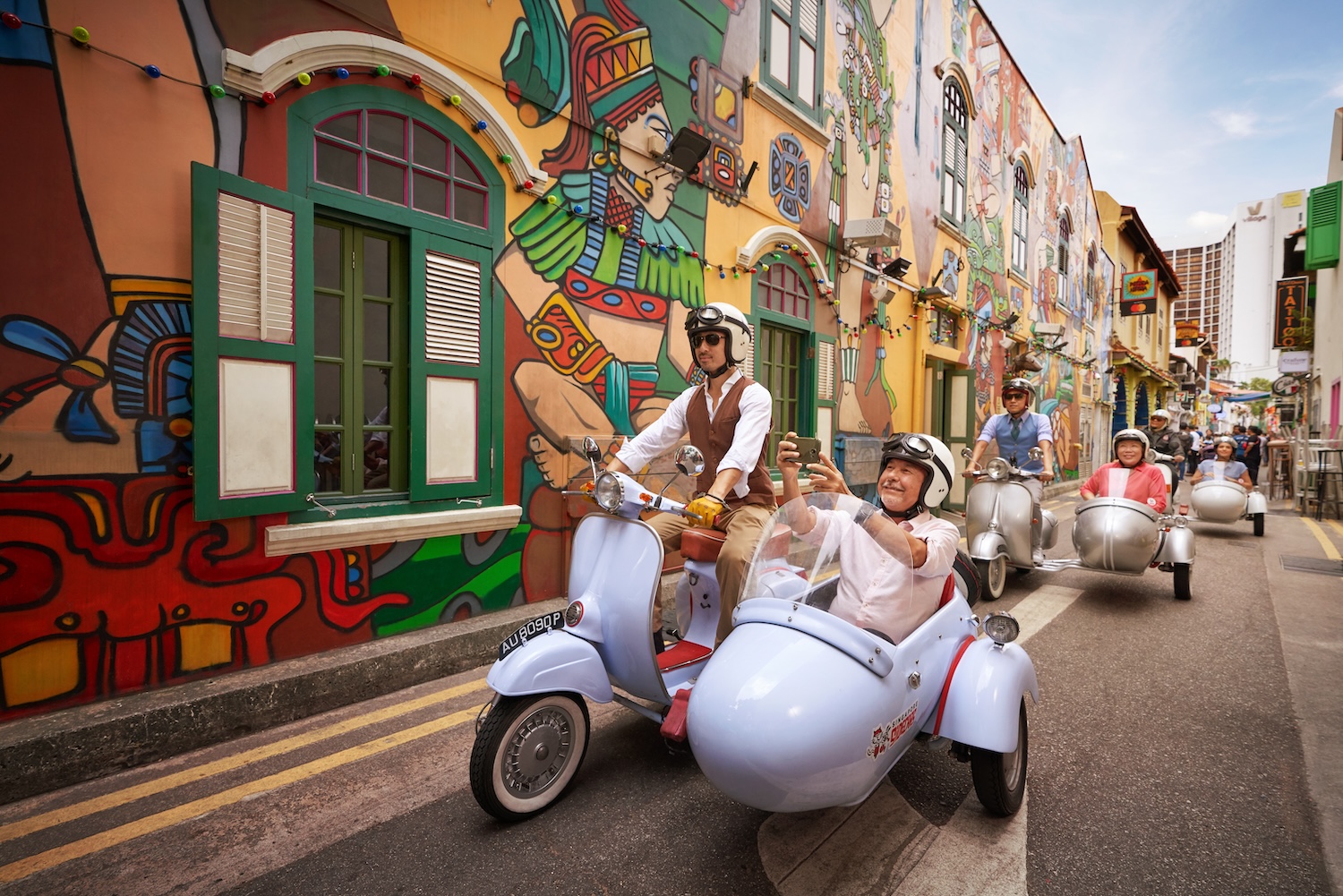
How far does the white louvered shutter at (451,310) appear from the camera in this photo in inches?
172

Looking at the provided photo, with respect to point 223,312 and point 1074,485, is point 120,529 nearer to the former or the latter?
point 223,312

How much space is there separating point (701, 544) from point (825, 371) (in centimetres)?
578

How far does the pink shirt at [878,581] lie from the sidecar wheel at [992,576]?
3.62 metres

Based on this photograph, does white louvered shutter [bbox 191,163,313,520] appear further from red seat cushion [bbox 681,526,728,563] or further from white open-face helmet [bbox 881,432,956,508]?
white open-face helmet [bbox 881,432,956,508]

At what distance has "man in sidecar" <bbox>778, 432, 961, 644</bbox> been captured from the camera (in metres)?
2.37

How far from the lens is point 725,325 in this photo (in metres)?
3.38

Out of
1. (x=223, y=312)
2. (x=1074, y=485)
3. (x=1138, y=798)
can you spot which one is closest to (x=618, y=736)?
(x=1138, y=798)

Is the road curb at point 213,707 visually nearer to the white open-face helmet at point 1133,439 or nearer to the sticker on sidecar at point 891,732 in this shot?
the sticker on sidecar at point 891,732

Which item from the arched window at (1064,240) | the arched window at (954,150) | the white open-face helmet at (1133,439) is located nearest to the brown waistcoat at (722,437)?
the white open-face helmet at (1133,439)

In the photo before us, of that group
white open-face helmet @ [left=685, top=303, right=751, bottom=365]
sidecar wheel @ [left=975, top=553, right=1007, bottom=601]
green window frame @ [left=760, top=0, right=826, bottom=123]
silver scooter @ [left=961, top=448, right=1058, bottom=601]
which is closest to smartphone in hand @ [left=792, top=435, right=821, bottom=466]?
white open-face helmet @ [left=685, top=303, right=751, bottom=365]

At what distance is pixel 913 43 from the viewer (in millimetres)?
10453

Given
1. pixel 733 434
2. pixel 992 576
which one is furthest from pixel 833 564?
pixel 992 576

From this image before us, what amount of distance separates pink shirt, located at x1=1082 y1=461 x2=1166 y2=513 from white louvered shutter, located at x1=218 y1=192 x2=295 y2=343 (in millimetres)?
6574

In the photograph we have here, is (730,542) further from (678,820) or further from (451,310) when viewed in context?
(451,310)
